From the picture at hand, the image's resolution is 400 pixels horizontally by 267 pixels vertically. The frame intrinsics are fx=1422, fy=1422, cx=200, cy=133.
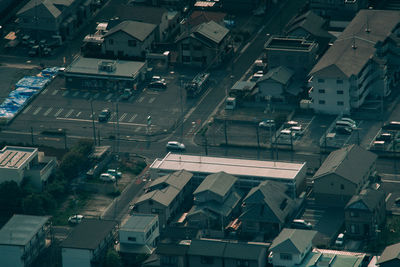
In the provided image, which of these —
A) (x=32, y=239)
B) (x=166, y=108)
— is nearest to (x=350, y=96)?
(x=166, y=108)

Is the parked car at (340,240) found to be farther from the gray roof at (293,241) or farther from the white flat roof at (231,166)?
the white flat roof at (231,166)

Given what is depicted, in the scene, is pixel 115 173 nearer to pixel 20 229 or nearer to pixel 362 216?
pixel 20 229

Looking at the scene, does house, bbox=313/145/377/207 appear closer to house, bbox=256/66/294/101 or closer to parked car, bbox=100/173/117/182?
parked car, bbox=100/173/117/182

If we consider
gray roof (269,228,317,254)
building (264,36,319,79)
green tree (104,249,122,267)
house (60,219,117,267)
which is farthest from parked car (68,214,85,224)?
building (264,36,319,79)

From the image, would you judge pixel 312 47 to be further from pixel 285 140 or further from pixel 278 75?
pixel 285 140

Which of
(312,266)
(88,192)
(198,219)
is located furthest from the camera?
(88,192)

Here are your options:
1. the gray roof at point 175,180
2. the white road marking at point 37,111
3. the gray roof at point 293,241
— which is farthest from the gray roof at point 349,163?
the white road marking at point 37,111
